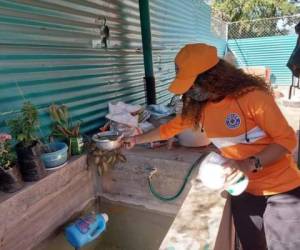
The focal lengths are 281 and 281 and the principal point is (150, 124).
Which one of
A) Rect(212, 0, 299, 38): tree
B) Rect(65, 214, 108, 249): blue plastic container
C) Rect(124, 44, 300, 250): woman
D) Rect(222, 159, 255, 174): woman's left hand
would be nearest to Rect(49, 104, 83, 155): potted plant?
Rect(65, 214, 108, 249): blue plastic container

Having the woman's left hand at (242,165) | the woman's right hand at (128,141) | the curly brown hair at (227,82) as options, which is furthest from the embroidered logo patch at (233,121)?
the woman's right hand at (128,141)

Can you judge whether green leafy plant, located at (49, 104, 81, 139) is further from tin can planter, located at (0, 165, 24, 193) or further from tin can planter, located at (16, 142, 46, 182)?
tin can planter, located at (0, 165, 24, 193)

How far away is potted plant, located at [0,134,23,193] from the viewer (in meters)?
1.89

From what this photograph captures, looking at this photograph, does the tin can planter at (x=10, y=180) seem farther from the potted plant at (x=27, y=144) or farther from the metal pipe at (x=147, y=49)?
the metal pipe at (x=147, y=49)

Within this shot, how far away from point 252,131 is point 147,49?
2.72 m

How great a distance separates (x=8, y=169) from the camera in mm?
1896

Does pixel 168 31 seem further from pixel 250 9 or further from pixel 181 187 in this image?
pixel 250 9

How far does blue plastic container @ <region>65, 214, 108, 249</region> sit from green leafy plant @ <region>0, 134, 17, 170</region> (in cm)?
84

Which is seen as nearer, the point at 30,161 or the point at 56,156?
the point at 30,161

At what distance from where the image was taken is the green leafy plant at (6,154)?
1.87 meters

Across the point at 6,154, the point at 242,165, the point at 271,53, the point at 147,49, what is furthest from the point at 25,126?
the point at 271,53

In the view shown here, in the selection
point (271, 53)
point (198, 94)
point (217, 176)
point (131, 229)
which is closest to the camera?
point (217, 176)

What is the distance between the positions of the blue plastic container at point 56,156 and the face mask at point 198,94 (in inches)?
45.8

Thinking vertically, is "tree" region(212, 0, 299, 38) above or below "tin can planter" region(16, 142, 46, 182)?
above
